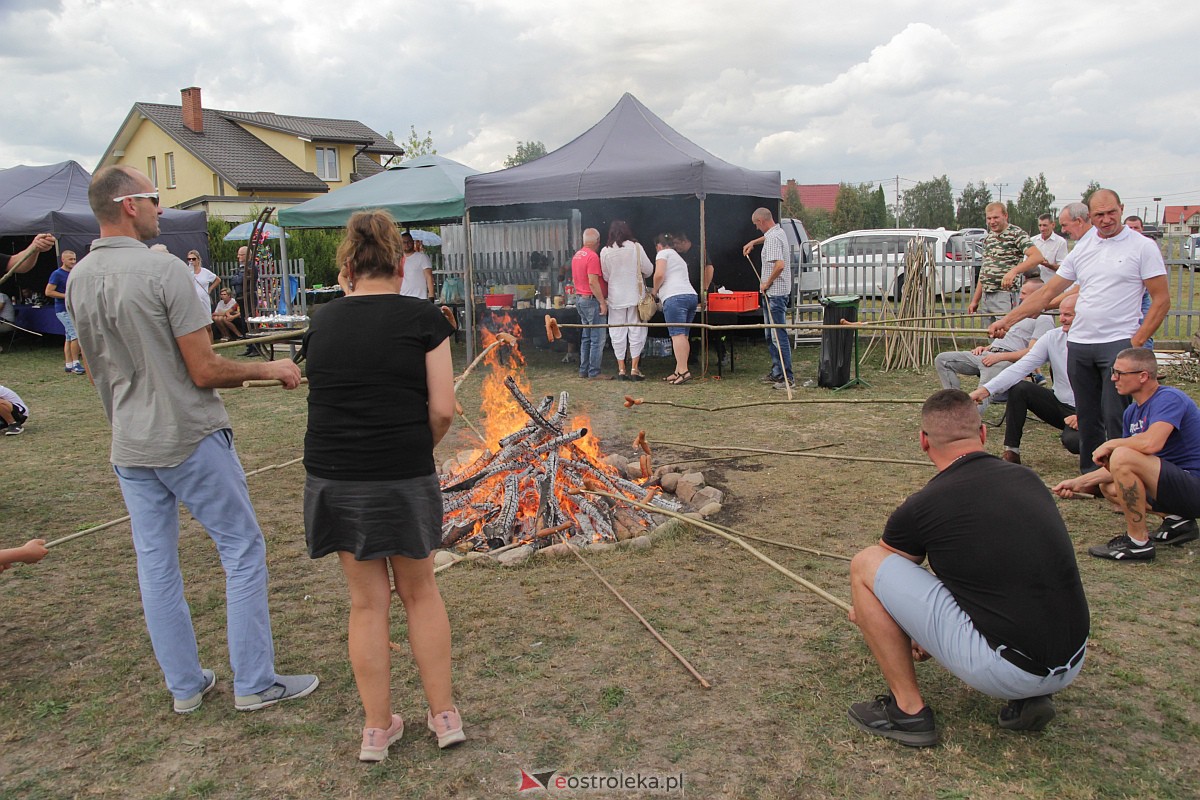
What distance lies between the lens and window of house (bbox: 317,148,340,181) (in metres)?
40.6

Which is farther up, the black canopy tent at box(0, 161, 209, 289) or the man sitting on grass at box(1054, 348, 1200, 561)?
the black canopy tent at box(0, 161, 209, 289)

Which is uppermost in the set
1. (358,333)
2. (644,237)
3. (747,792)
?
(644,237)

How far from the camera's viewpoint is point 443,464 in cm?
700

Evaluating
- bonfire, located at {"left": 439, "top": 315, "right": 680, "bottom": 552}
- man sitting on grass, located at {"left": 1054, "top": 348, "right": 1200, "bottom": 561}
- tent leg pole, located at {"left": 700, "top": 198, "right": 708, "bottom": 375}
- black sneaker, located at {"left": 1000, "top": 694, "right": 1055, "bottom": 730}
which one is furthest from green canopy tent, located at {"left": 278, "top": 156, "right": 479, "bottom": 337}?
black sneaker, located at {"left": 1000, "top": 694, "right": 1055, "bottom": 730}

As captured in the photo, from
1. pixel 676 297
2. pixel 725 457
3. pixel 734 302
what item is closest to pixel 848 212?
pixel 734 302

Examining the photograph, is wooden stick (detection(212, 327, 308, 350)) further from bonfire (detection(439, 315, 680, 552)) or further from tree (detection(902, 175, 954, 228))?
tree (detection(902, 175, 954, 228))

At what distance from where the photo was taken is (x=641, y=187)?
442 inches

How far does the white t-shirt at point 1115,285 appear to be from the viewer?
5566 mm

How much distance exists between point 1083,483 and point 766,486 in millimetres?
2165

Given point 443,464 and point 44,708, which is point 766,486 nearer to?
point 443,464

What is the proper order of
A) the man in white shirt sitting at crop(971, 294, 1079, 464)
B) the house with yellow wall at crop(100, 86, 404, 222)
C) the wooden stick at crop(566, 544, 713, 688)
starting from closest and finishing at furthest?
the wooden stick at crop(566, 544, 713, 688) → the man in white shirt sitting at crop(971, 294, 1079, 464) → the house with yellow wall at crop(100, 86, 404, 222)

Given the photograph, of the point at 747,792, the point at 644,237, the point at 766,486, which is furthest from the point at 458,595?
the point at 644,237

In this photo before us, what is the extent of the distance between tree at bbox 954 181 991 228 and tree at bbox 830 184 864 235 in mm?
5692

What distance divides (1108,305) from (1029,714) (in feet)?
11.6
